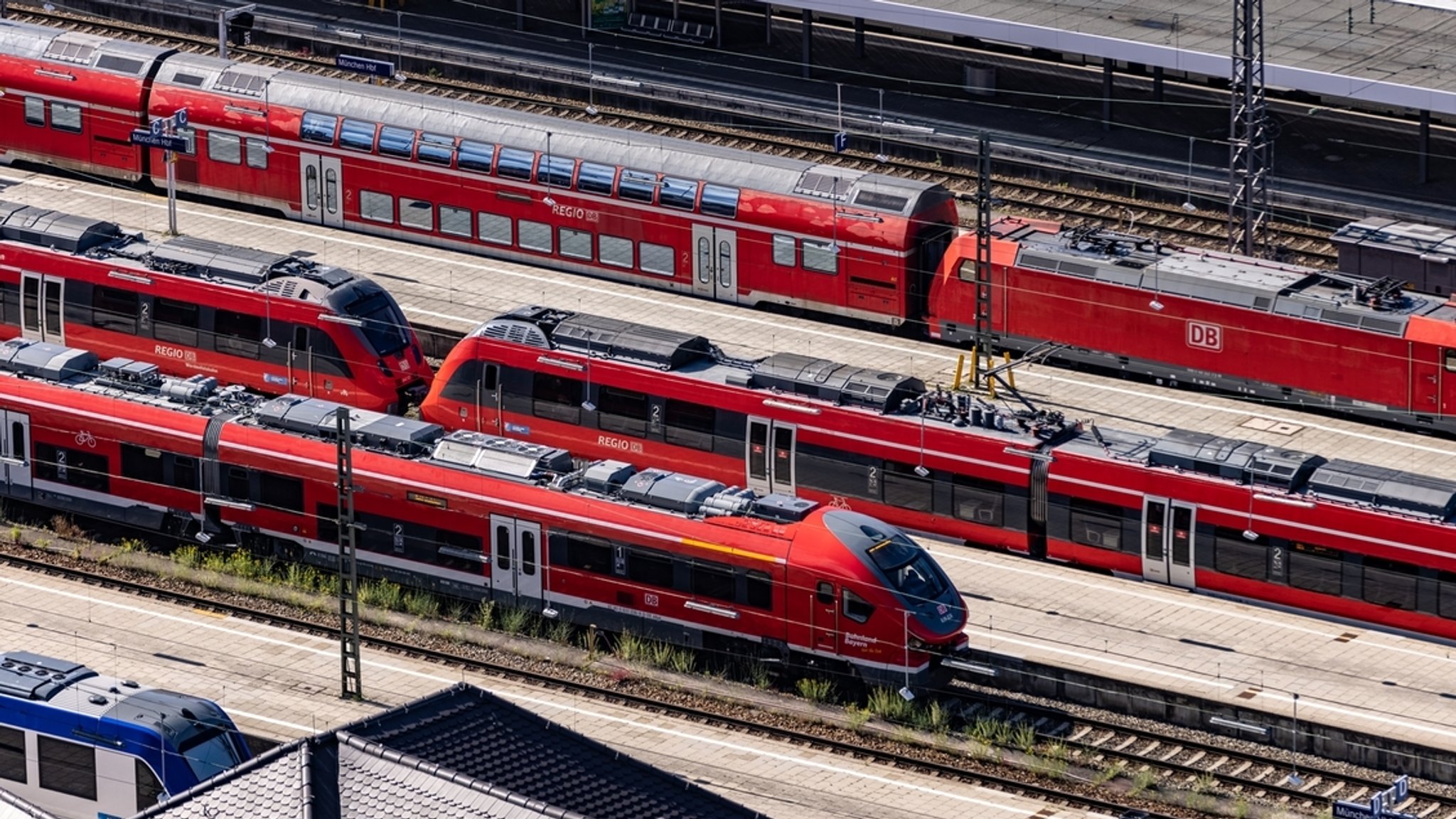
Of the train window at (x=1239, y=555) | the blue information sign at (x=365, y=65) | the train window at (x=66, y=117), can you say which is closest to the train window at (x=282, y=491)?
the train window at (x=1239, y=555)

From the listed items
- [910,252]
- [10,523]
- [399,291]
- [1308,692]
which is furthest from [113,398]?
[1308,692]

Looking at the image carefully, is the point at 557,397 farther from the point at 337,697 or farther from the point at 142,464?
the point at 337,697

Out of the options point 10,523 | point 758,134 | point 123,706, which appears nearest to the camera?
point 123,706

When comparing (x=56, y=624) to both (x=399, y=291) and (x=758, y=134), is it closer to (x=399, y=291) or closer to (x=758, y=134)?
(x=399, y=291)

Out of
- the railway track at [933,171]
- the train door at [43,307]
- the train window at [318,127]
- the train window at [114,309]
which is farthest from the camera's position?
the train window at [318,127]

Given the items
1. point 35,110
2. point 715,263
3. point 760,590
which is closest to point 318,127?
point 35,110

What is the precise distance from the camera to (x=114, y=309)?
73812 mm

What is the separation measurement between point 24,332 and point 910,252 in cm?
2080

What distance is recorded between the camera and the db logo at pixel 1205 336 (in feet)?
237

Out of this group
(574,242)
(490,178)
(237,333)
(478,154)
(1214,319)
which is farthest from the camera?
(490,178)

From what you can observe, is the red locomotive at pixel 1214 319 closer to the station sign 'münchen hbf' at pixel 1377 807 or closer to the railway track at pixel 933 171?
the railway track at pixel 933 171

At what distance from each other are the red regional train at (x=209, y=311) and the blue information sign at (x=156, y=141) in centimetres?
614

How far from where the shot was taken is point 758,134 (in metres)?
88.7

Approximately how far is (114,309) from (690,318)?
544 inches
